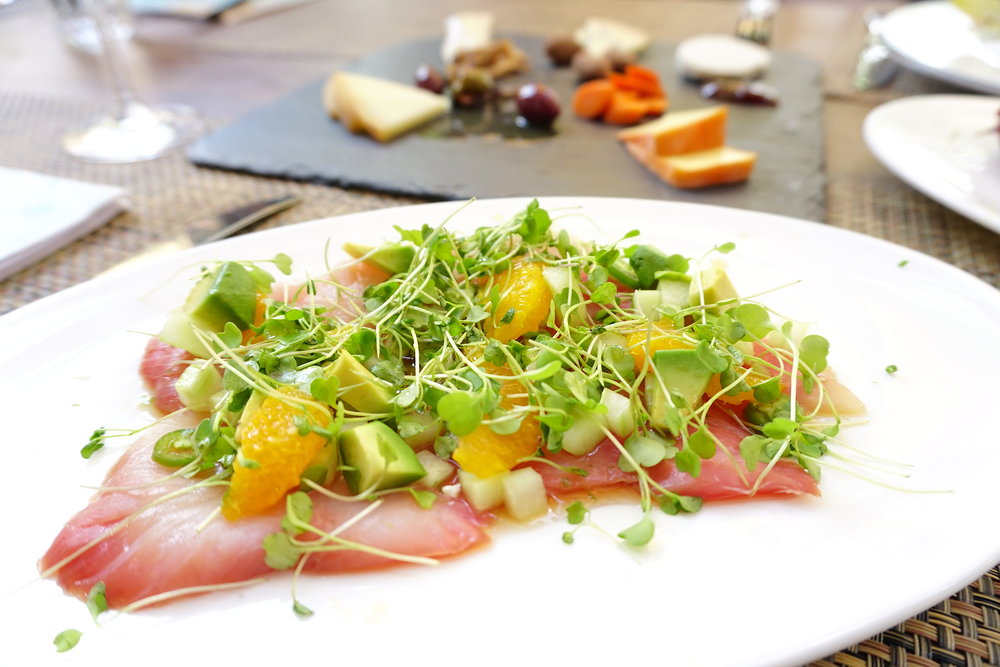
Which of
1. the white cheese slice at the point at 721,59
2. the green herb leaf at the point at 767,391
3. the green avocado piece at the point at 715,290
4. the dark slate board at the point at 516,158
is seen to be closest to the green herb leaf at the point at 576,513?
the green herb leaf at the point at 767,391

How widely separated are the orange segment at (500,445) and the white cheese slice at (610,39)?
8.22ft

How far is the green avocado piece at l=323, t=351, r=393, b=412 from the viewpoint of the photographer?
1005 mm

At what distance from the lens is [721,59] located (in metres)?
2.96

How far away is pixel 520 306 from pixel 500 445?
27 cm

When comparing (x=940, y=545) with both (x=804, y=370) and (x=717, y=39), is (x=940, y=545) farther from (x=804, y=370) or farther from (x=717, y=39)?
(x=717, y=39)

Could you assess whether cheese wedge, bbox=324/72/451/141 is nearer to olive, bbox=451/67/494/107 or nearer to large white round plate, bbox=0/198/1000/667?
olive, bbox=451/67/494/107

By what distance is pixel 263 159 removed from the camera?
232 centimetres

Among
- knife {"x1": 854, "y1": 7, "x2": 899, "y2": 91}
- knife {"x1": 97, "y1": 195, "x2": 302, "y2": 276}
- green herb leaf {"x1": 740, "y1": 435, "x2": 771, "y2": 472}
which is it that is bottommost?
knife {"x1": 854, "y1": 7, "x2": 899, "y2": 91}

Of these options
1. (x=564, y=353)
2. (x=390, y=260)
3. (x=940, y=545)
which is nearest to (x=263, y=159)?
→ (x=390, y=260)

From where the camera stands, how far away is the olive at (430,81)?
9.18 feet

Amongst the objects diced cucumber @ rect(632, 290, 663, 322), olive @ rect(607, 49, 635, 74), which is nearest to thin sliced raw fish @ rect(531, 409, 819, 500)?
diced cucumber @ rect(632, 290, 663, 322)

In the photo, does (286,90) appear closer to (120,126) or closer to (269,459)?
(120,126)

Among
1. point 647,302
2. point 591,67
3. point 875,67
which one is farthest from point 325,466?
point 875,67

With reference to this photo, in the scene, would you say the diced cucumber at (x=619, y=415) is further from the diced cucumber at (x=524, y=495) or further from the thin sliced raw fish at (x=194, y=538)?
the thin sliced raw fish at (x=194, y=538)
